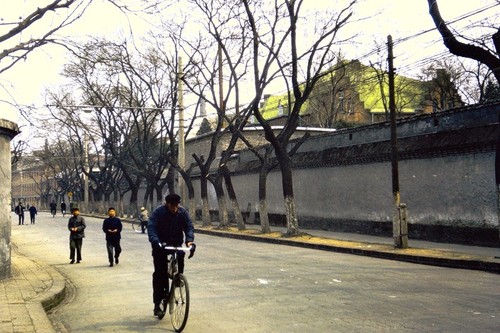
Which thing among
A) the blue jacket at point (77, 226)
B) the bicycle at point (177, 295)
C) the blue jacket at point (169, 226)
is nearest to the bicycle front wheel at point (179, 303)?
the bicycle at point (177, 295)

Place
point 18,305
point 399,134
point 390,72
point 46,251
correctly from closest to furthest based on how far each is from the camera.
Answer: point 18,305, point 390,72, point 46,251, point 399,134

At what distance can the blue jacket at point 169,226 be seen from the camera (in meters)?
7.91

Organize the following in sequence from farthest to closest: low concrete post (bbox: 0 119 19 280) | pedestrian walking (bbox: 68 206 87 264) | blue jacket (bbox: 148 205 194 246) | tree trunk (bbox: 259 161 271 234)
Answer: tree trunk (bbox: 259 161 271 234), pedestrian walking (bbox: 68 206 87 264), low concrete post (bbox: 0 119 19 280), blue jacket (bbox: 148 205 194 246)

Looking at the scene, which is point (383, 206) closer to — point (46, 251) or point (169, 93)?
point (46, 251)

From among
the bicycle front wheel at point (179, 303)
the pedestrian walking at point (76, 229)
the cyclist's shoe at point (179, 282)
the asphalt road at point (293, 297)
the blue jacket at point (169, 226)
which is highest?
the blue jacket at point (169, 226)

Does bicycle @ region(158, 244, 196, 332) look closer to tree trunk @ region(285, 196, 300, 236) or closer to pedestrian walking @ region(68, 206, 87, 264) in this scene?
pedestrian walking @ region(68, 206, 87, 264)

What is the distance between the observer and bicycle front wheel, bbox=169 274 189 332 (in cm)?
714

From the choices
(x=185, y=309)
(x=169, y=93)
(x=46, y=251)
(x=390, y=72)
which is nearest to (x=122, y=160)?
(x=169, y=93)

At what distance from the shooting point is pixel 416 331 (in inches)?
279

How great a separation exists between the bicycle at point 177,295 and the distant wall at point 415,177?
41.1 ft

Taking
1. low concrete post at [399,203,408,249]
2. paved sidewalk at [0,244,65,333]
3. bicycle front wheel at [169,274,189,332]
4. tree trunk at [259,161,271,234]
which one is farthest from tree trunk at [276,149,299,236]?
bicycle front wheel at [169,274,189,332]

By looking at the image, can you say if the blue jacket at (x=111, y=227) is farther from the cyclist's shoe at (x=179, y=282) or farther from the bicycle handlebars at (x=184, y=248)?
the cyclist's shoe at (x=179, y=282)

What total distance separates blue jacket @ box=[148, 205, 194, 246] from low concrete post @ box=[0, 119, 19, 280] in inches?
200

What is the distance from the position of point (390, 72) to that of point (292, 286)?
9.37m
